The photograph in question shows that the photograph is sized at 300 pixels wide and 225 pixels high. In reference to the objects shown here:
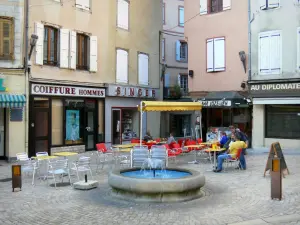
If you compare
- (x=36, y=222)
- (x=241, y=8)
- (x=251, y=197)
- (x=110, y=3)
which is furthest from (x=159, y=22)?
(x=36, y=222)

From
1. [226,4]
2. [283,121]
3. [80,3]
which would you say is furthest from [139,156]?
[226,4]

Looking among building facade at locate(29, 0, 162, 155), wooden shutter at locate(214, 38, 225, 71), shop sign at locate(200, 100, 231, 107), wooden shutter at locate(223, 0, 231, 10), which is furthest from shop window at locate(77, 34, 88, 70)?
wooden shutter at locate(223, 0, 231, 10)

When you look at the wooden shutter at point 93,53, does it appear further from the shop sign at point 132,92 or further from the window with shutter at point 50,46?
the window with shutter at point 50,46

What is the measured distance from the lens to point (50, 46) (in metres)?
17.9

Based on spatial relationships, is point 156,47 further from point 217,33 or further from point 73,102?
point 73,102

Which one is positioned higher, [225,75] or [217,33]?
[217,33]

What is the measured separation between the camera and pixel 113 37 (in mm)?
21203

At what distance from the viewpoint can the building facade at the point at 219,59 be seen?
19.7 metres

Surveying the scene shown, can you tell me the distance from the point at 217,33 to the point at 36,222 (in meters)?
15.8

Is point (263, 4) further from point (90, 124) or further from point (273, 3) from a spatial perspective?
point (90, 124)

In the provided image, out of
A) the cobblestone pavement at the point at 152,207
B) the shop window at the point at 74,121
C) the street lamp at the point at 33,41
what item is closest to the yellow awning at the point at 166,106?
the shop window at the point at 74,121

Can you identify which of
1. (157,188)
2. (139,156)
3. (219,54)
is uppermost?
(219,54)

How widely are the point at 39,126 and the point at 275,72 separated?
1113cm

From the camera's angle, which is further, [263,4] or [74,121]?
[74,121]
